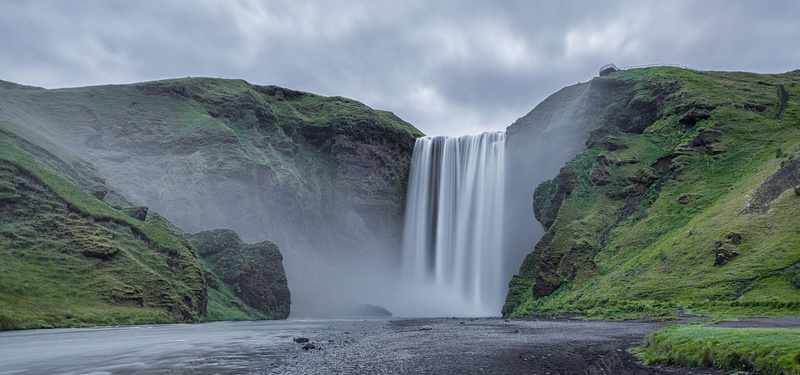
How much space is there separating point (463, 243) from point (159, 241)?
186 ft

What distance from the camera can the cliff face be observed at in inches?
2950

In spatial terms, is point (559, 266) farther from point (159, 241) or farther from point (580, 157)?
point (159, 241)

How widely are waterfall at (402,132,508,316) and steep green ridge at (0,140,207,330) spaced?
163 feet

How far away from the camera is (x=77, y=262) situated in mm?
37812

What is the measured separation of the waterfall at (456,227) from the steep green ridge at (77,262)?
49.8m

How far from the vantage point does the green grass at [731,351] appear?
9.34m

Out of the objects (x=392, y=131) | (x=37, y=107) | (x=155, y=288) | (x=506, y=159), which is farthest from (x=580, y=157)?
(x=37, y=107)

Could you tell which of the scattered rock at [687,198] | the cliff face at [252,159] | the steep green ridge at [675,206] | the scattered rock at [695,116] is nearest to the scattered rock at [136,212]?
the cliff face at [252,159]

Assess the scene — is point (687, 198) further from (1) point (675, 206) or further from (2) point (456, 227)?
(2) point (456, 227)

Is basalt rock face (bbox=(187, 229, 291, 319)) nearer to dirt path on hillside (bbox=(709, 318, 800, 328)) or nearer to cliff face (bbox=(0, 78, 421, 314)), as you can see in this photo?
cliff face (bbox=(0, 78, 421, 314))

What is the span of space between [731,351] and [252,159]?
86541 millimetres

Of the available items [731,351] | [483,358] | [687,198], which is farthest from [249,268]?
[687,198]

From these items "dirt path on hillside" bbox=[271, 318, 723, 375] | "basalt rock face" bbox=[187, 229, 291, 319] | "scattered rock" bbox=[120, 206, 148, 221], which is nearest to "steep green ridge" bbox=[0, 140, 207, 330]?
"scattered rock" bbox=[120, 206, 148, 221]

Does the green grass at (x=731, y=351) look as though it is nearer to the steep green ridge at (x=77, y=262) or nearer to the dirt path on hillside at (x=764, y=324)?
the dirt path on hillside at (x=764, y=324)
